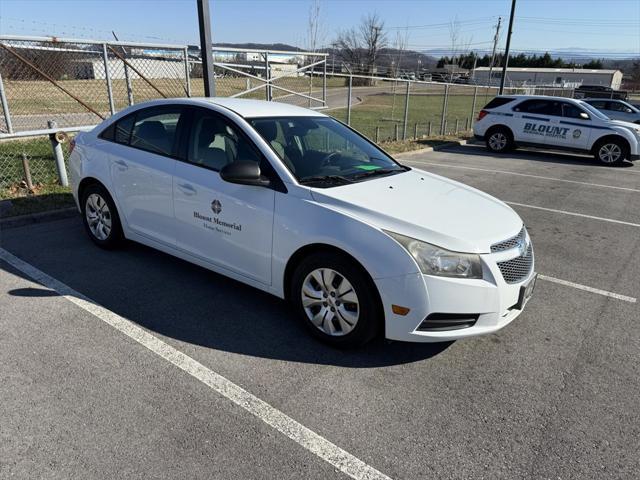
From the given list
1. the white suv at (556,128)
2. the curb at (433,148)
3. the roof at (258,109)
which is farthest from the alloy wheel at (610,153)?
the roof at (258,109)

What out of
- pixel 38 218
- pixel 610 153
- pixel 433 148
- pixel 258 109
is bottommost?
pixel 433 148

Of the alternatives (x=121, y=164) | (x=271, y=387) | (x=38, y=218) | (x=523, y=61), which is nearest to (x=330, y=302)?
(x=271, y=387)

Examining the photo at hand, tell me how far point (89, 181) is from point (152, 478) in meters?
3.57

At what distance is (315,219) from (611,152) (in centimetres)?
1228

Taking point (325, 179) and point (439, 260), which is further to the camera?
point (325, 179)

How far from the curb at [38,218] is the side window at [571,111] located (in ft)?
40.3

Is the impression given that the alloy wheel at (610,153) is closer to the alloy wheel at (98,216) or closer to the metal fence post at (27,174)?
the alloy wheel at (98,216)

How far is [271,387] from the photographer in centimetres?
296

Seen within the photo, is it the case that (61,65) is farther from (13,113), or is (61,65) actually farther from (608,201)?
(608,201)

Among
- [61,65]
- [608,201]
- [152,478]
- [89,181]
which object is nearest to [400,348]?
[152,478]

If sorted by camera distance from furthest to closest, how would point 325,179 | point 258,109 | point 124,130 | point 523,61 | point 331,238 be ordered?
point 523,61 → point 124,130 → point 258,109 → point 325,179 → point 331,238

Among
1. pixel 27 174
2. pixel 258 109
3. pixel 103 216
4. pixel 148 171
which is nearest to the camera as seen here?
pixel 258 109

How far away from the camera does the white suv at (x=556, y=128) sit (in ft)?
41.1

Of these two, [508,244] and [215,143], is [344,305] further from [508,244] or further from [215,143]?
[215,143]
